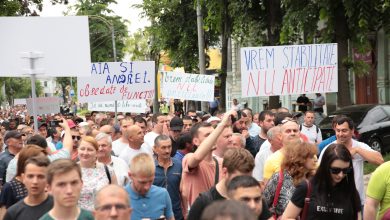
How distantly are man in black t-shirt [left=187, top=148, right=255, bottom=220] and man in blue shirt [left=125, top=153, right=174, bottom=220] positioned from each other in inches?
25.5

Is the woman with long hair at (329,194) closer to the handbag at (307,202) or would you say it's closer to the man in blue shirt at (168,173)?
the handbag at (307,202)

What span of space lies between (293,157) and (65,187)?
6.15ft

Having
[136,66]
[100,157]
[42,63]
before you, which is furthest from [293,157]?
[136,66]

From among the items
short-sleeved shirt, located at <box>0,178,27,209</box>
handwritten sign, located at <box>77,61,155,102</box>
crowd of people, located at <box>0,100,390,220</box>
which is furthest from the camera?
handwritten sign, located at <box>77,61,155,102</box>

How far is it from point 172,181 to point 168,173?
97mm

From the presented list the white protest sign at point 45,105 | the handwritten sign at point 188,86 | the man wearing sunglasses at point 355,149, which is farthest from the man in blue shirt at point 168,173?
the handwritten sign at point 188,86

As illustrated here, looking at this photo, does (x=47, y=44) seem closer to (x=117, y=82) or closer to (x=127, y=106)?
(x=117, y=82)

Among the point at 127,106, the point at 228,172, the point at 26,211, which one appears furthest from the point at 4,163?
the point at 127,106

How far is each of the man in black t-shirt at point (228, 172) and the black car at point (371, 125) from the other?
1083 centimetres

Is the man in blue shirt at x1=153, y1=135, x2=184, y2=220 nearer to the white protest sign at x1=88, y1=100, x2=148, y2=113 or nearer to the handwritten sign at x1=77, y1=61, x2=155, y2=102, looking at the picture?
the handwritten sign at x1=77, y1=61, x2=155, y2=102

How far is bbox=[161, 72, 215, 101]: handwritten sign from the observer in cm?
1681

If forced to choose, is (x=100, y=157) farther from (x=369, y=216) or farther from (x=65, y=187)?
(x=369, y=216)

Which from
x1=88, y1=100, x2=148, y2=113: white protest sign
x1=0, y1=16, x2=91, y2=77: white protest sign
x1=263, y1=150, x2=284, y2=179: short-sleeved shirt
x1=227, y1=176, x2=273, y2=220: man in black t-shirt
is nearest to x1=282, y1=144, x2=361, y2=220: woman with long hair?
x1=227, y1=176, x2=273, y2=220: man in black t-shirt

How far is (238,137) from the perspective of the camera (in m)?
6.88
